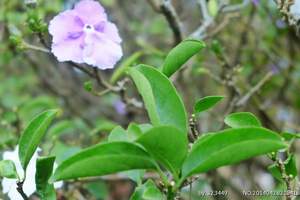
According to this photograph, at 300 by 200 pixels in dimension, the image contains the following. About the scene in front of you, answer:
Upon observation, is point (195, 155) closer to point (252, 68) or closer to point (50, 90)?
point (252, 68)

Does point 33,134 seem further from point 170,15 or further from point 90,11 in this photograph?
point 170,15

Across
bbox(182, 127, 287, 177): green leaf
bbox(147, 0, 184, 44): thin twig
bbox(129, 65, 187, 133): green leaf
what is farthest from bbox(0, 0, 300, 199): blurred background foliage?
bbox(182, 127, 287, 177): green leaf

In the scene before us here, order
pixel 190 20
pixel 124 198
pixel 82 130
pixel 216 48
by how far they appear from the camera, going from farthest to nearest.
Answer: pixel 190 20, pixel 124 198, pixel 82 130, pixel 216 48

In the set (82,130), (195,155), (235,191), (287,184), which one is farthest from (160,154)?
(82,130)

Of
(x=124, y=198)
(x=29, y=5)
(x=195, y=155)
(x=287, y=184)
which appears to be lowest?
(x=124, y=198)

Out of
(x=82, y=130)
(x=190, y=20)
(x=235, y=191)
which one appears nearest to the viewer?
(x=235, y=191)

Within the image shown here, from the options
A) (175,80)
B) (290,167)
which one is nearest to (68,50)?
(290,167)
